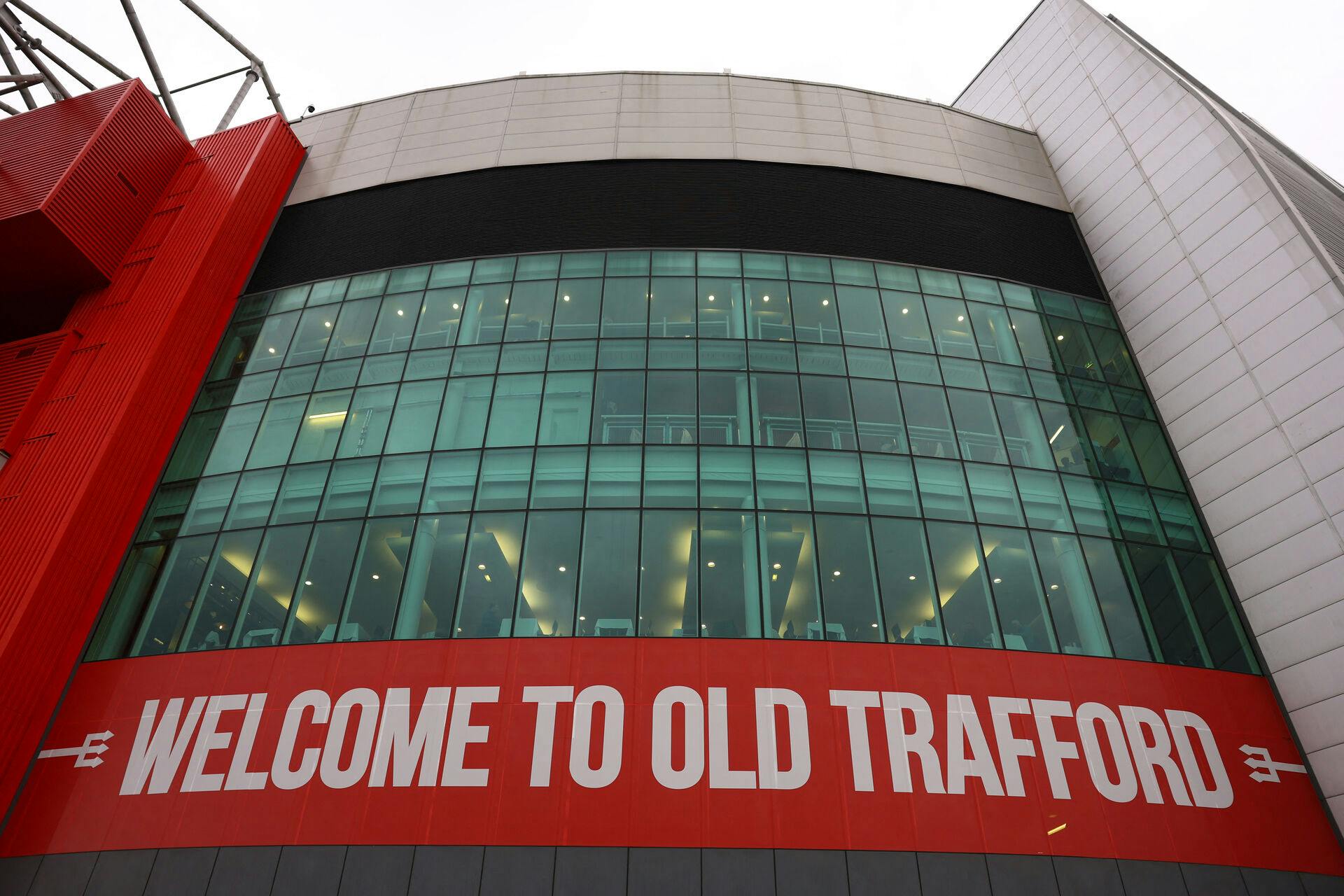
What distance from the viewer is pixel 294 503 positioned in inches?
855

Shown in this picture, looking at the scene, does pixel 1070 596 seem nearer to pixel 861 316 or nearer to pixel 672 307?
pixel 861 316

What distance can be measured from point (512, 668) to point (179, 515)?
38.9 feet

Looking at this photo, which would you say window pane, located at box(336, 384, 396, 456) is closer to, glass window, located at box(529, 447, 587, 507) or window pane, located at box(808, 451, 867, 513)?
glass window, located at box(529, 447, 587, 507)

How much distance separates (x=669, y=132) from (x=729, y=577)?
734 inches

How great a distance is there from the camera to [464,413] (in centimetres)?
2288

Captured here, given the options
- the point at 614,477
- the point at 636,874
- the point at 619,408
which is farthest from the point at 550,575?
the point at 636,874

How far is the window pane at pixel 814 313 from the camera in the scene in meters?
24.4

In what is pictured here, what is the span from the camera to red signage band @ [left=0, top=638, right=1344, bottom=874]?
53.1 ft

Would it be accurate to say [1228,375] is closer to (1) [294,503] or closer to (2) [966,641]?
(2) [966,641]

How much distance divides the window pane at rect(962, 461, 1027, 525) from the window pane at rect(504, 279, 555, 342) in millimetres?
13371

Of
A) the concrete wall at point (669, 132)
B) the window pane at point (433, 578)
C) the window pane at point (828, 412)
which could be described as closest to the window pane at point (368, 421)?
the window pane at point (433, 578)

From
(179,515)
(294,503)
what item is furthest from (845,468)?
(179,515)

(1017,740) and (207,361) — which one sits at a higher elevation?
(207,361)

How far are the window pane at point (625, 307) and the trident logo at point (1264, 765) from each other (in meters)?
18.8
